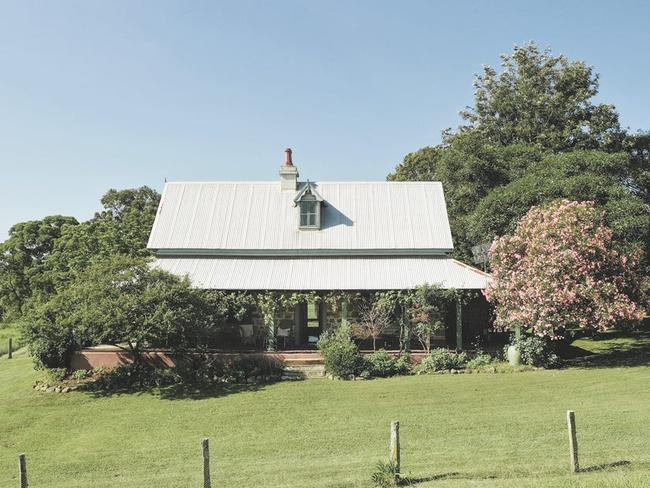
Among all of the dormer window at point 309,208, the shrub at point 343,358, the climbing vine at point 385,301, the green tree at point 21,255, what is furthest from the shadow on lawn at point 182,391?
the green tree at point 21,255

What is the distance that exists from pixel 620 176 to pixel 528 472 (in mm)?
18864

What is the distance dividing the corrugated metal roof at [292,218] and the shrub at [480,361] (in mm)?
5418

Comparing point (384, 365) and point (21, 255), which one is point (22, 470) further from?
point (21, 255)

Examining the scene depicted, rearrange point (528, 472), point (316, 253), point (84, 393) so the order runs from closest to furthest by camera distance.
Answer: point (528, 472)
point (84, 393)
point (316, 253)

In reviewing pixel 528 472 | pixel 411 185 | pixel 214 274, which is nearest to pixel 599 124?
pixel 411 185

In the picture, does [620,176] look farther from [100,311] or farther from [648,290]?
[100,311]

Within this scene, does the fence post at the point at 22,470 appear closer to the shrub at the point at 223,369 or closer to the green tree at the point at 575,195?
the shrub at the point at 223,369

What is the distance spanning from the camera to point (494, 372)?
59.4ft

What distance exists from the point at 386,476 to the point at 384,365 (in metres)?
9.81

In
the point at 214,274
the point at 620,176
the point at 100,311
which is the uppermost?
the point at 620,176

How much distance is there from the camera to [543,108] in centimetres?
3075

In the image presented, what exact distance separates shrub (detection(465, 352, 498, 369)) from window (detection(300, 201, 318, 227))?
9.16m

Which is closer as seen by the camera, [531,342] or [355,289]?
[531,342]

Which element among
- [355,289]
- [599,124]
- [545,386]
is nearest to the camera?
[545,386]
